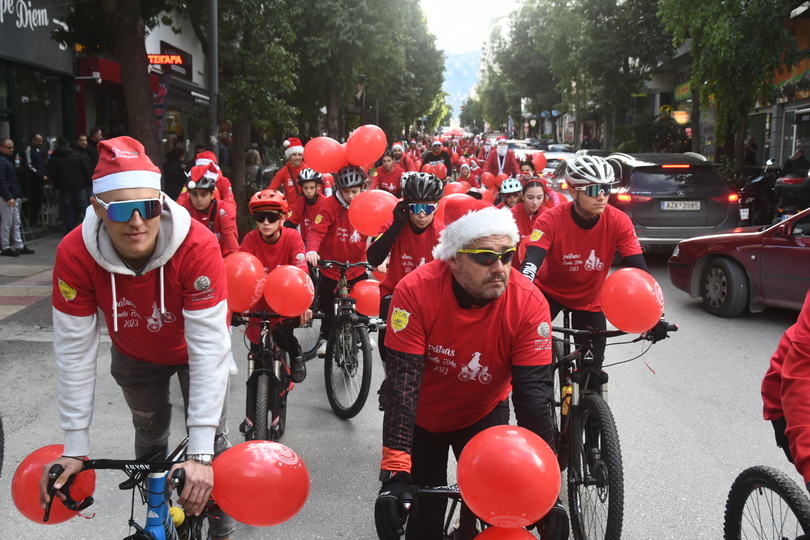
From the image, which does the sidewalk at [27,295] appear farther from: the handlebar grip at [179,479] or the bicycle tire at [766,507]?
the bicycle tire at [766,507]

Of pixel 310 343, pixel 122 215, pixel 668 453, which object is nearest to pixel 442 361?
pixel 122 215

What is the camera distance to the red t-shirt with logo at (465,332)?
3094 mm

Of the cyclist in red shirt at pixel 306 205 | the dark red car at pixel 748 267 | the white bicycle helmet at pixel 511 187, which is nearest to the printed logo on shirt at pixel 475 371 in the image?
the white bicycle helmet at pixel 511 187

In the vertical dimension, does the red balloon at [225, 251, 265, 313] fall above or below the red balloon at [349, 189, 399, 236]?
below

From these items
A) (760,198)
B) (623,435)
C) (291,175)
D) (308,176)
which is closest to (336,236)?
(308,176)

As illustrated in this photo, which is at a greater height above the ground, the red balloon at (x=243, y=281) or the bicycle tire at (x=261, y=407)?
the red balloon at (x=243, y=281)

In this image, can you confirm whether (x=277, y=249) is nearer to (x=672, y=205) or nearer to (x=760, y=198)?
(x=672, y=205)

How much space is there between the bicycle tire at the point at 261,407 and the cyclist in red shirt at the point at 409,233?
0.83 meters

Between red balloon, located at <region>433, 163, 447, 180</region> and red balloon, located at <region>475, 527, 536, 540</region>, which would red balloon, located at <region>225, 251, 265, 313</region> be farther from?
red balloon, located at <region>433, 163, 447, 180</region>

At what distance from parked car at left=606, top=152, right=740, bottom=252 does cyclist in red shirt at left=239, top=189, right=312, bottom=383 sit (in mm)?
8228

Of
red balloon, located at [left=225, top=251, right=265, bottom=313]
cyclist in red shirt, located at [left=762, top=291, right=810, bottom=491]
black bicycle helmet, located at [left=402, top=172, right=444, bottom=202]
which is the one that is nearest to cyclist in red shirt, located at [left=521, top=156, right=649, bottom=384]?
black bicycle helmet, located at [left=402, top=172, right=444, bottom=202]

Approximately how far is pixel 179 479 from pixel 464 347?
119cm

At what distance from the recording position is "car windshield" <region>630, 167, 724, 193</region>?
1299 centimetres

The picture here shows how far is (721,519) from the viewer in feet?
14.8
